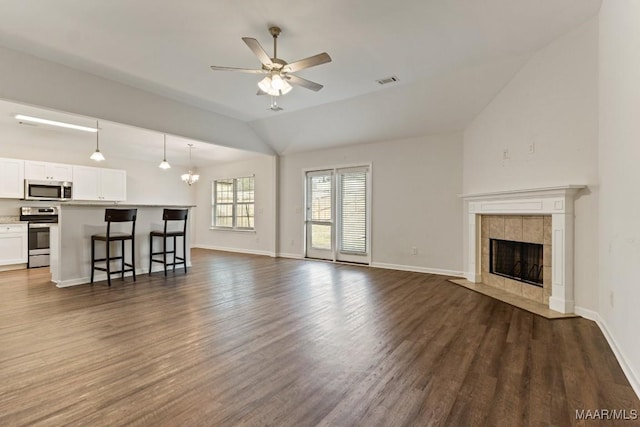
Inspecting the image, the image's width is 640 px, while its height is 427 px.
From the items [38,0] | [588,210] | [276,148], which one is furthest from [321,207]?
[38,0]

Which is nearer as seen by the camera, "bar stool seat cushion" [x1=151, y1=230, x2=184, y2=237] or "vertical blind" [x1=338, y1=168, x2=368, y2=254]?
"bar stool seat cushion" [x1=151, y1=230, x2=184, y2=237]

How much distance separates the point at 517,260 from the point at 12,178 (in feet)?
29.8

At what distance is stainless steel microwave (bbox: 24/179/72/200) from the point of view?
6.20m

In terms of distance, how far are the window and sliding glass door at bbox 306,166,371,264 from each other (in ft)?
6.68

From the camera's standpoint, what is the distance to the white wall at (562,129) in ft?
10.3

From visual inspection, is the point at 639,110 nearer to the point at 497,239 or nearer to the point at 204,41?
the point at 497,239

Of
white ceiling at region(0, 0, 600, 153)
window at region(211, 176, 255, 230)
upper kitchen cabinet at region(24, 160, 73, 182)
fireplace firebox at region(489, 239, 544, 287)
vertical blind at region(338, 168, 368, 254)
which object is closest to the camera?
white ceiling at region(0, 0, 600, 153)

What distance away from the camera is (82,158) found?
7.41 m

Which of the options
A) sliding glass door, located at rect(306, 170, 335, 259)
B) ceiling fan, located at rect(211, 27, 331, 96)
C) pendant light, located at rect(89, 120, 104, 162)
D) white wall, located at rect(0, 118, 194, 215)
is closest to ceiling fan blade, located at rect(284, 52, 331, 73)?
ceiling fan, located at rect(211, 27, 331, 96)

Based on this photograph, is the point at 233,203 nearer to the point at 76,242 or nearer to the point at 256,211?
the point at 256,211

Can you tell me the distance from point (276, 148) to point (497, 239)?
5.01 m

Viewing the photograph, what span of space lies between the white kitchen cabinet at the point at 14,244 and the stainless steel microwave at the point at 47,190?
0.69 metres

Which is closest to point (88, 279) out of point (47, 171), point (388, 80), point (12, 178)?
point (12, 178)

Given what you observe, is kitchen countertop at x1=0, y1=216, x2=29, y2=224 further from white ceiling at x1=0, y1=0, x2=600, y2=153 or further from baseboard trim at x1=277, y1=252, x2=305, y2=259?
baseboard trim at x1=277, y1=252, x2=305, y2=259
